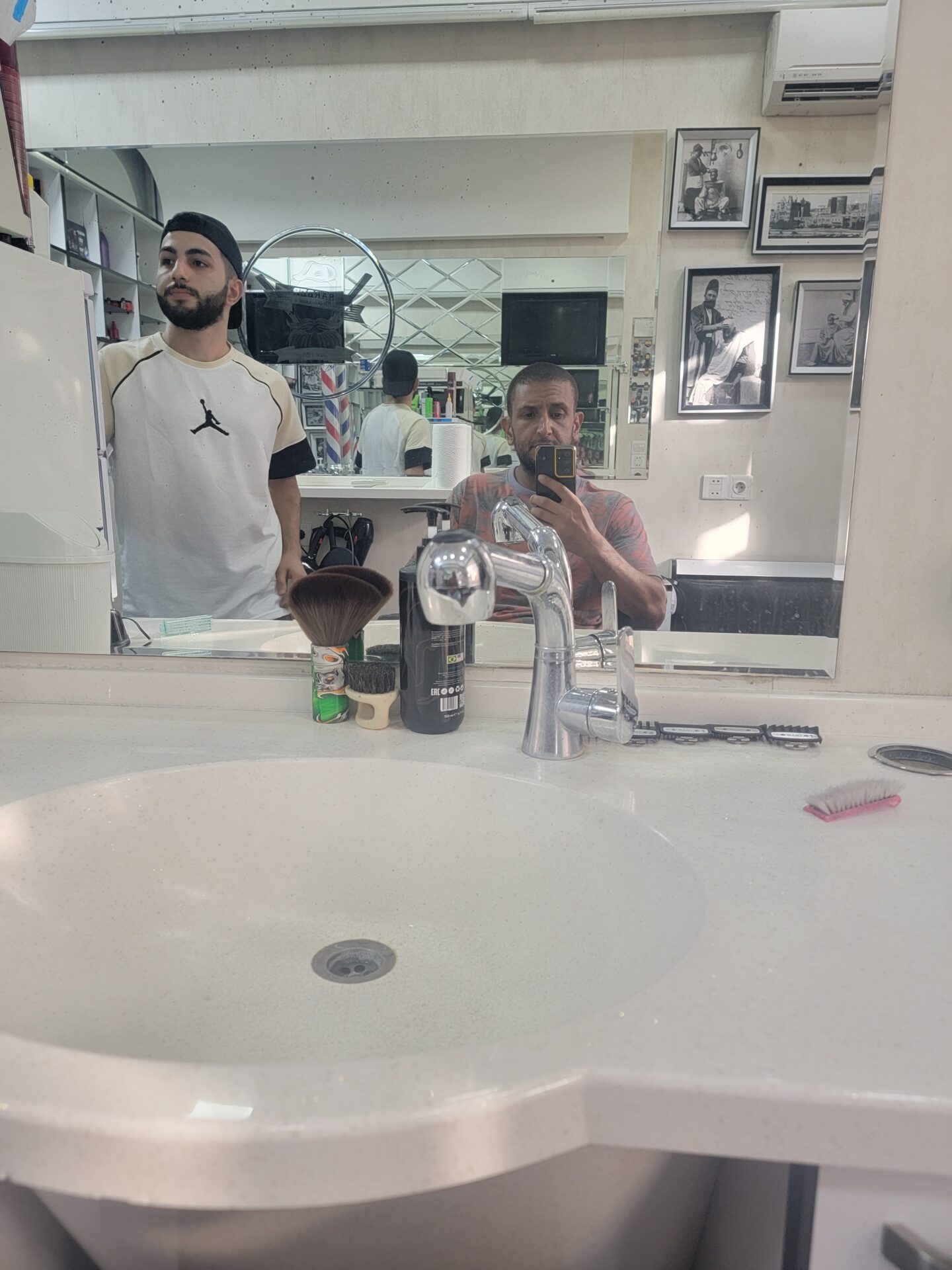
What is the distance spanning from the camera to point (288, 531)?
996 millimetres

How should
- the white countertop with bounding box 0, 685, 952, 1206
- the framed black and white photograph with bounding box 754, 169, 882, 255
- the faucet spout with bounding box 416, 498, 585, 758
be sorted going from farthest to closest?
the framed black and white photograph with bounding box 754, 169, 882, 255, the faucet spout with bounding box 416, 498, 585, 758, the white countertop with bounding box 0, 685, 952, 1206

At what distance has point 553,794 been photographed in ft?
2.58

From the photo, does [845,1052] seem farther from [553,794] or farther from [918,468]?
[918,468]

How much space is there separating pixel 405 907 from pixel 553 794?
0.19 m

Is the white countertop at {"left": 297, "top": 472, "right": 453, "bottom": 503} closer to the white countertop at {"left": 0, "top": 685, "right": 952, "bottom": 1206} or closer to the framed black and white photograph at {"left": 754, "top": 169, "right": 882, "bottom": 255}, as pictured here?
the framed black and white photograph at {"left": 754, "top": 169, "right": 882, "bottom": 255}

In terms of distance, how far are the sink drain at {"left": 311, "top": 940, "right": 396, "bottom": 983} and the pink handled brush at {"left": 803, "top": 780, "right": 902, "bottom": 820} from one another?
398mm

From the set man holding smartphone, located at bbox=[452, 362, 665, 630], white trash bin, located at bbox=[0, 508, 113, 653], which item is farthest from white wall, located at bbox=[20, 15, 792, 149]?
white trash bin, located at bbox=[0, 508, 113, 653]

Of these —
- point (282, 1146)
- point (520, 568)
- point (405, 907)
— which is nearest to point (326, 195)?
point (520, 568)

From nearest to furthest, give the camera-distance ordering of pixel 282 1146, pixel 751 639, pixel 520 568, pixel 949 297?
pixel 282 1146
pixel 520 568
pixel 949 297
pixel 751 639

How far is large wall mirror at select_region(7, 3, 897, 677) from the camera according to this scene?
2.92 ft

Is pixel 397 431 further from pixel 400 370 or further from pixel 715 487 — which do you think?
pixel 715 487

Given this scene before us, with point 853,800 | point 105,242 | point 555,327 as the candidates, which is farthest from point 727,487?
point 105,242

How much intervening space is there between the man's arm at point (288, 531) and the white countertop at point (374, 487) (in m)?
0.01

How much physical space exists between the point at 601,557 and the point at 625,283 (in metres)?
0.29
